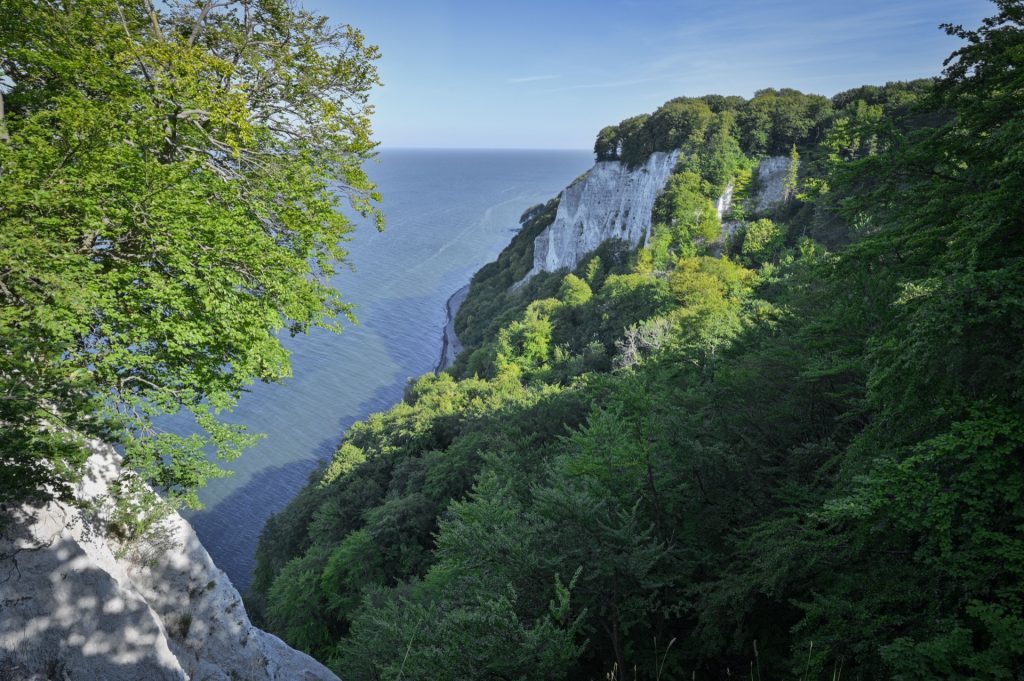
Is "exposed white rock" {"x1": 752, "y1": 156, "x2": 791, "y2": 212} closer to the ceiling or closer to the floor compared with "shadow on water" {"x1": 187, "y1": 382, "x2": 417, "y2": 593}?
closer to the ceiling

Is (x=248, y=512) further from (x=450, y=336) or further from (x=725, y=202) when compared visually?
(x=725, y=202)

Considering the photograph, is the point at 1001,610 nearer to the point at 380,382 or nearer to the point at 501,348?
the point at 501,348

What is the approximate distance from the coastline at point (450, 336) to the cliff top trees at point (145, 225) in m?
59.1

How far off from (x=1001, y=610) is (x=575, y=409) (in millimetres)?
25874

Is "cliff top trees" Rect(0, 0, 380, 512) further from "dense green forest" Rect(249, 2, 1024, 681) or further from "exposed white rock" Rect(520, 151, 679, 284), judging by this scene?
"exposed white rock" Rect(520, 151, 679, 284)

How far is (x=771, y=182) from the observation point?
5988cm

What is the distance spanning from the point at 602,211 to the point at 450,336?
27.5m

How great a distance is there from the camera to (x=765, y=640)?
10.1 metres

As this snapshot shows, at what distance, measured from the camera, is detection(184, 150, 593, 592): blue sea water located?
47.4 m

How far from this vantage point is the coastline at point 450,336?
72.8 meters

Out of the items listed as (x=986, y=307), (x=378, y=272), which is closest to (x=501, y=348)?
(x=986, y=307)

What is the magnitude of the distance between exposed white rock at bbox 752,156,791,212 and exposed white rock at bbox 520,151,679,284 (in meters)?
9.77

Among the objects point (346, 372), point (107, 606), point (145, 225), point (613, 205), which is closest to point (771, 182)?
point (613, 205)

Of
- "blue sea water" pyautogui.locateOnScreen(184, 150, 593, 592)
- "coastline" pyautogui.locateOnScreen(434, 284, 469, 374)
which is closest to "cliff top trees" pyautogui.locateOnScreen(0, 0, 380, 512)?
"blue sea water" pyautogui.locateOnScreen(184, 150, 593, 592)
